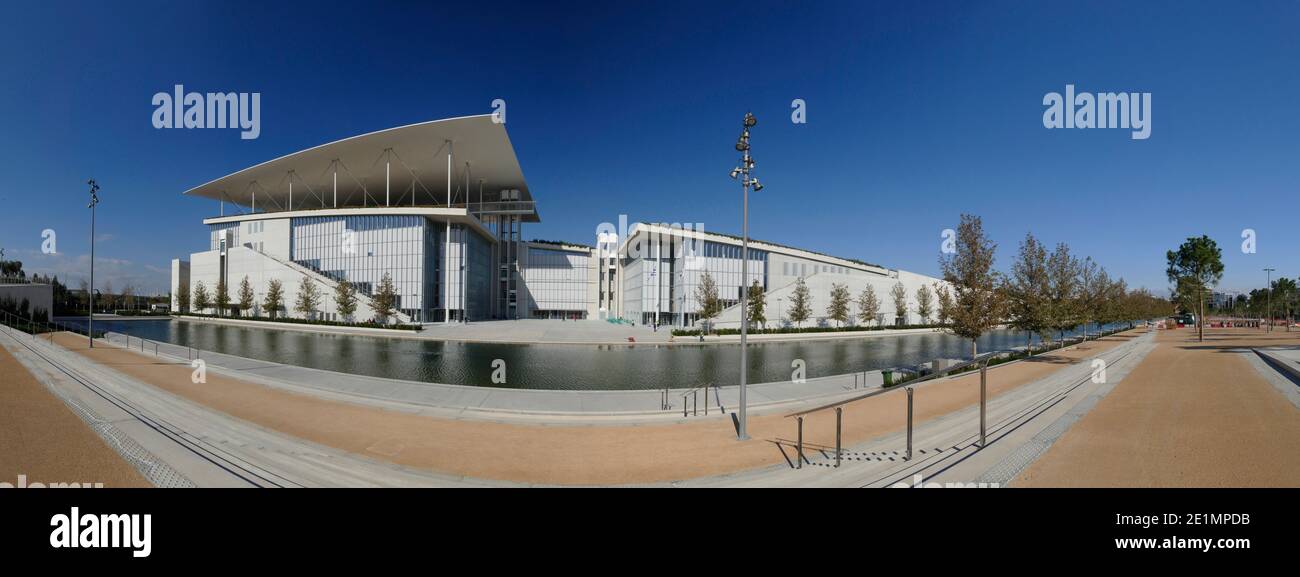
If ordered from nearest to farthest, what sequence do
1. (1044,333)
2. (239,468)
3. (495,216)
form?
(239,468)
(1044,333)
(495,216)

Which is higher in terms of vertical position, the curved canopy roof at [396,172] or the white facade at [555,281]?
the curved canopy roof at [396,172]

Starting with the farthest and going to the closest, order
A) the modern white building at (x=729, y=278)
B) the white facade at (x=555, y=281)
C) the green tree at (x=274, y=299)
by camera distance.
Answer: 1. the white facade at (x=555, y=281)
2. the green tree at (x=274, y=299)
3. the modern white building at (x=729, y=278)

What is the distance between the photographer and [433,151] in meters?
54.1

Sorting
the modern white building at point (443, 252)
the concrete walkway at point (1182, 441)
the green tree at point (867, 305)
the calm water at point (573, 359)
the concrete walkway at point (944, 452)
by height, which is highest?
the modern white building at point (443, 252)

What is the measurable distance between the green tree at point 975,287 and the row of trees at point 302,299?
4832 cm

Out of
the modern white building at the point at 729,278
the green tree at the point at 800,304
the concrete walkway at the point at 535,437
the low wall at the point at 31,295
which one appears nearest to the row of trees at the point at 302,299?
the low wall at the point at 31,295

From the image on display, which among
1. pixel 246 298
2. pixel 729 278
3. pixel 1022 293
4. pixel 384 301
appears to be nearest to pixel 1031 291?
pixel 1022 293

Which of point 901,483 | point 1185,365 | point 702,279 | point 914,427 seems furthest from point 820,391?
point 702,279

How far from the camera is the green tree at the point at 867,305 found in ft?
161

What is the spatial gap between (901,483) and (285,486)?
29.6ft

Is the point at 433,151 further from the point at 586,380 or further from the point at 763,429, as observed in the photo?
the point at 763,429

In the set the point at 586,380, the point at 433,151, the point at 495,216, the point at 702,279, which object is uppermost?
the point at 433,151

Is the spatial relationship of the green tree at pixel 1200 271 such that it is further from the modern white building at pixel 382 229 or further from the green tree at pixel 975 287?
the modern white building at pixel 382 229

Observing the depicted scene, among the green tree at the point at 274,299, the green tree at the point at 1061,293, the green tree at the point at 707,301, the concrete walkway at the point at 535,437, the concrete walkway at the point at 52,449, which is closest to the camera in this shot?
the concrete walkway at the point at 52,449
